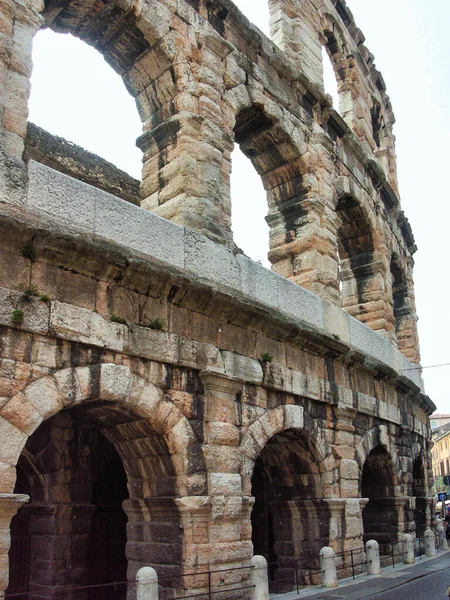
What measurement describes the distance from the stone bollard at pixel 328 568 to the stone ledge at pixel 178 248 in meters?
2.63

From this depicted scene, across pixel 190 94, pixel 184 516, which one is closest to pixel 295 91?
pixel 190 94

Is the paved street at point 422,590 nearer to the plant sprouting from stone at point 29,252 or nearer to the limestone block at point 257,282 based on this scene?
the limestone block at point 257,282

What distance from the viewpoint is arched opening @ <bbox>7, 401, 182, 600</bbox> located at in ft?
20.0

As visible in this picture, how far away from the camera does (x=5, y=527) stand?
15.3 ft

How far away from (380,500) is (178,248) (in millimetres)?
6264

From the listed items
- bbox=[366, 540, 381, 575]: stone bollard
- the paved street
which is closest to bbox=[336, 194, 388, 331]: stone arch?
bbox=[366, 540, 381, 575]: stone bollard

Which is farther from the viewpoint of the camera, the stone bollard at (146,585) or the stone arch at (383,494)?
the stone arch at (383,494)

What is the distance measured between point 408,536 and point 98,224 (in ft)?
24.3

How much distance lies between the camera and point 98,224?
5.73 meters

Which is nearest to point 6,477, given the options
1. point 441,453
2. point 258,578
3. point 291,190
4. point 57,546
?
point 258,578

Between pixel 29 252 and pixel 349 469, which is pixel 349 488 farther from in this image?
pixel 29 252

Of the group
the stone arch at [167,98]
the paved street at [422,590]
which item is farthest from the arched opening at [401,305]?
the stone arch at [167,98]

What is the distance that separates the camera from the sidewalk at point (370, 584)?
709 centimetres

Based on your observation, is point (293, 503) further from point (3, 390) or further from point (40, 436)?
point (3, 390)
